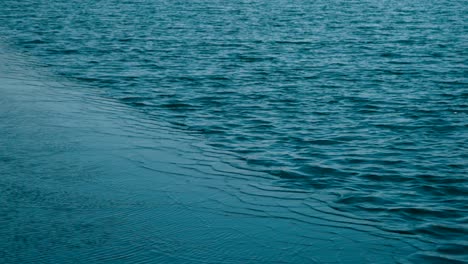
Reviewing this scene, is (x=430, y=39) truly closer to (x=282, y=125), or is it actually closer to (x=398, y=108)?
(x=398, y=108)

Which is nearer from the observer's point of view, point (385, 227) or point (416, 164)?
point (385, 227)

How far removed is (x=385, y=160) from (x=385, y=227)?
3548mm

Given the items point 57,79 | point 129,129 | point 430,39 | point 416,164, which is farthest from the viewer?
point 430,39

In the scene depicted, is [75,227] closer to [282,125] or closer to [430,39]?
[282,125]

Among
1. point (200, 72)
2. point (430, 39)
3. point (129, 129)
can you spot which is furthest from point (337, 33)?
point (129, 129)

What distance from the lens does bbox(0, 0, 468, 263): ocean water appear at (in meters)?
8.89

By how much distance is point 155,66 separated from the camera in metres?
23.9

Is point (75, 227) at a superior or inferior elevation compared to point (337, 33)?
superior

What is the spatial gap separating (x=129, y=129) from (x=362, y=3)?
145 ft

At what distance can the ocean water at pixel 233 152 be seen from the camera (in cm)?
889

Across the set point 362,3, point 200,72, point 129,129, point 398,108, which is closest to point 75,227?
point 129,129

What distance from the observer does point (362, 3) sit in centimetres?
5547

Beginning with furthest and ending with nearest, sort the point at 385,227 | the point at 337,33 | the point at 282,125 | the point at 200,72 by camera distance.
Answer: the point at 337,33
the point at 200,72
the point at 282,125
the point at 385,227

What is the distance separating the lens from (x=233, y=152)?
13.5m
